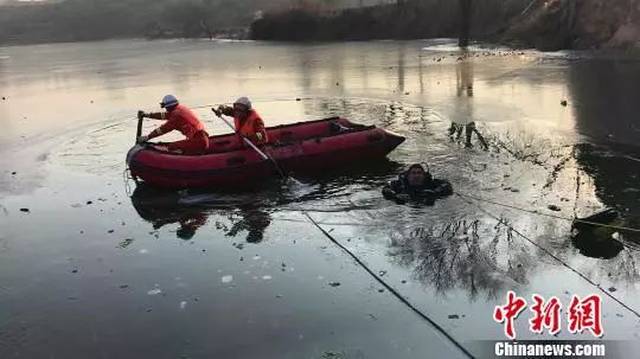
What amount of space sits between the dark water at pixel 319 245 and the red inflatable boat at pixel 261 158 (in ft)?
1.20

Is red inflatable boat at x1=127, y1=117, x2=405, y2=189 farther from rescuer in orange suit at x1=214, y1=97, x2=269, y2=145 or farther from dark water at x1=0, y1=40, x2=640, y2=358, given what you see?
dark water at x1=0, y1=40, x2=640, y2=358

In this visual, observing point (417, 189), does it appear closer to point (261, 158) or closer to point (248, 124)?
point (261, 158)

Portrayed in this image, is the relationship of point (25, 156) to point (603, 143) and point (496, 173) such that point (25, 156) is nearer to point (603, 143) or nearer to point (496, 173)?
point (496, 173)

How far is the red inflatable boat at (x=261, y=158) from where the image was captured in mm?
13156

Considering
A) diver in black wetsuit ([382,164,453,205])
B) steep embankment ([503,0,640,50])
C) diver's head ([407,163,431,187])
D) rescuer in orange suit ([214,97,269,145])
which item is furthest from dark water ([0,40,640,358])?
steep embankment ([503,0,640,50])

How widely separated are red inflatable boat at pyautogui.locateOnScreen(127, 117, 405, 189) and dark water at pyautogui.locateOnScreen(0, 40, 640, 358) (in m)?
0.36

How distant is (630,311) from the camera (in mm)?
8141

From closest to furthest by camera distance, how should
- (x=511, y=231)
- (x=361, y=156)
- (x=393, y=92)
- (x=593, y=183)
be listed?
(x=511, y=231) → (x=593, y=183) → (x=361, y=156) → (x=393, y=92)

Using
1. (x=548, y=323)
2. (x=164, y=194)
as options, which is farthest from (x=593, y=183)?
(x=164, y=194)

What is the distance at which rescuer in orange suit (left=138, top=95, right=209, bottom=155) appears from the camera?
13.9 metres

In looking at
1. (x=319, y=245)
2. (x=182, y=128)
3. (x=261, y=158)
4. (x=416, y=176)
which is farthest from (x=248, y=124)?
(x=319, y=245)

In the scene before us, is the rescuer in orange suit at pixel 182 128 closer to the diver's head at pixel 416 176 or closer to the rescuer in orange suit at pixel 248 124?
the rescuer in orange suit at pixel 248 124

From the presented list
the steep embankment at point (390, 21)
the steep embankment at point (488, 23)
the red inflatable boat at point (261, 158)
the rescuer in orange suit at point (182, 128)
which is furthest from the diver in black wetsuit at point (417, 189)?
the steep embankment at point (390, 21)

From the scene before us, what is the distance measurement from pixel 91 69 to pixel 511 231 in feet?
128
